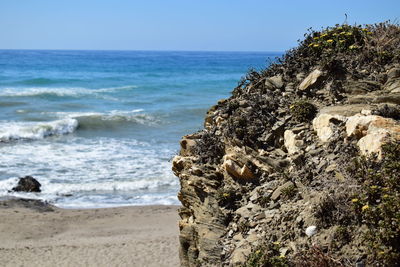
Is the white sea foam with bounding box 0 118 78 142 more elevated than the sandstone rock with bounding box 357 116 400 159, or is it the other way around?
the sandstone rock with bounding box 357 116 400 159

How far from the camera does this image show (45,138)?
89.4 feet

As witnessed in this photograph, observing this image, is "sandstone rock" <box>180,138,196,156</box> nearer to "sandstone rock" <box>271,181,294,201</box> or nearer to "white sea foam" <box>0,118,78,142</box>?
"sandstone rock" <box>271,181,294,201</box>

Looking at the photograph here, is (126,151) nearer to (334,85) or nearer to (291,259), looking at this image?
→ (334,85)

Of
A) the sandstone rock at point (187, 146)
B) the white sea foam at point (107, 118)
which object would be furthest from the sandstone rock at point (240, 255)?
the white sea foam at point (107, 118)

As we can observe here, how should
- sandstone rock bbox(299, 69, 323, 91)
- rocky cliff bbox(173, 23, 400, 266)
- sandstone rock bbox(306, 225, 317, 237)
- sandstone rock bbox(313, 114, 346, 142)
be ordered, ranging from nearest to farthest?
rocky cliff bbox(173, 23, 400, 266) < sandstone rock bbox(306, 225, 317, 237) < sandstone rock bbox(313, 114, 346, 142) < sandstone rock bbox(299, 69, 323, 91)

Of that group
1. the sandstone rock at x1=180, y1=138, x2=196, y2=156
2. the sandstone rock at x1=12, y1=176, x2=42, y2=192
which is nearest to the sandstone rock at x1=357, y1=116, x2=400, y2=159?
the sandstone rock at x1=180, y1=138, x2=196, y2=156

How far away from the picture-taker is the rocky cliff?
5.97 meters

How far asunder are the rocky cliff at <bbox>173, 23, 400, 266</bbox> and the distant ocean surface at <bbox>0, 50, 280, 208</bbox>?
128 cm

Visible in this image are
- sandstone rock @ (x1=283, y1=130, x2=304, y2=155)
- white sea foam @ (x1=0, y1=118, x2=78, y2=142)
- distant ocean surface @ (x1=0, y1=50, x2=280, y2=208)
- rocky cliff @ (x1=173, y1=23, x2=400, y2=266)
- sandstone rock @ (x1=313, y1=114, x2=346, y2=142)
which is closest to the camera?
rocky cliff @ (x1=173, y1=23, x2=400, y2=266)

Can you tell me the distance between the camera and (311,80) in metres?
8.65

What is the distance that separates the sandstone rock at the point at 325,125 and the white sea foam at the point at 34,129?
21395 millimetres

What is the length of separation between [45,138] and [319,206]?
23.0 m

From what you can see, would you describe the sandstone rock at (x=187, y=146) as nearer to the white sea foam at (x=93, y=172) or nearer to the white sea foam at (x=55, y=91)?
the white sea foam at (x=93, y=172)

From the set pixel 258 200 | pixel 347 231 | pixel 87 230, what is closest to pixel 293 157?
pixel 258 200
